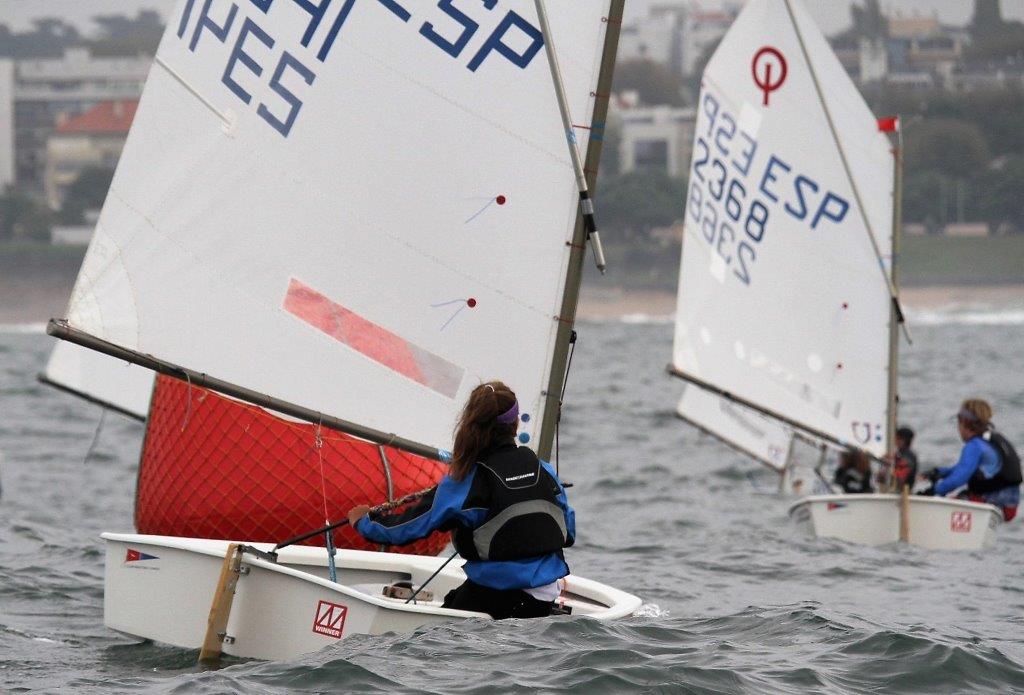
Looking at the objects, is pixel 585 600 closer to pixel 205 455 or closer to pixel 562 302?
pixel 562 302

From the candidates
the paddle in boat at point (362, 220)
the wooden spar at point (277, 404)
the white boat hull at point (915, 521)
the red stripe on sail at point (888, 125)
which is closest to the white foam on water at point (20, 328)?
the red stripe on sail at point (888, 125)

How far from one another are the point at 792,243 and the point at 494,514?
22.9 feet

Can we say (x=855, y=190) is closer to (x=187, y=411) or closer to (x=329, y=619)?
(x=187, y=411)

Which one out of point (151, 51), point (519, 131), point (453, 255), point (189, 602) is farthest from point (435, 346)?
point (151, 51)

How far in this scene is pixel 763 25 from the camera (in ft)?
40.3

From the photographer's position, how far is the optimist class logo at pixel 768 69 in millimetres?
12133

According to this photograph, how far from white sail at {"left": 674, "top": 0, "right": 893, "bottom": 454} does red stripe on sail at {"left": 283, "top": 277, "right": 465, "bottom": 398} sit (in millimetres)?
5279

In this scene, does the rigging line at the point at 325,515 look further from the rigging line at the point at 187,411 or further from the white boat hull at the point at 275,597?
the rigging line at the point at 187,411

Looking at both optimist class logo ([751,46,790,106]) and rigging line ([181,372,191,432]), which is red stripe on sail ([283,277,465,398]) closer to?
rigging line ([181,372,191,432])

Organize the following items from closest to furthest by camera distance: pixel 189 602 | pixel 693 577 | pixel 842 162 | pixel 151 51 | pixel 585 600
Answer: pixel 189 602
pixel 585 600
pixel 693 577
pixel 842 162
pixel 151 51

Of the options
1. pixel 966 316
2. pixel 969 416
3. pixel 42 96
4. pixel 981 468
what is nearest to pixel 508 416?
pixel 969 416

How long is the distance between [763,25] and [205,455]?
6844 mm

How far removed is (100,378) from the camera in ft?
29.7

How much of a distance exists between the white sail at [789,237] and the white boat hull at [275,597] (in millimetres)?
5509
